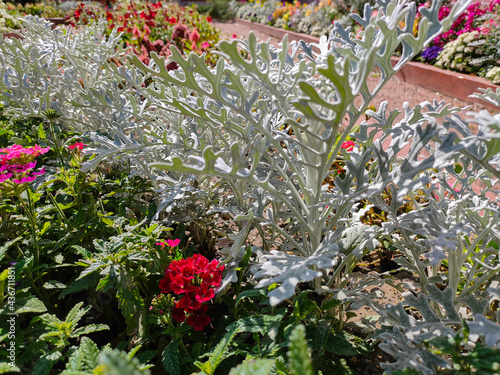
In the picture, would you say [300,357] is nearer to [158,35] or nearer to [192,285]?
[192,285]

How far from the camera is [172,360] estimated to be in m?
1.21

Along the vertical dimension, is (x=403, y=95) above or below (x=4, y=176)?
above

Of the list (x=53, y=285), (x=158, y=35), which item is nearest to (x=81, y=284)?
(x=53, y=285)

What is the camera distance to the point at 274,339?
119 centimetres

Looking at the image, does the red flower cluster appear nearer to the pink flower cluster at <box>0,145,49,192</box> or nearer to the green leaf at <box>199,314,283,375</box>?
the green leaf at <box>199,314,283,375</box>

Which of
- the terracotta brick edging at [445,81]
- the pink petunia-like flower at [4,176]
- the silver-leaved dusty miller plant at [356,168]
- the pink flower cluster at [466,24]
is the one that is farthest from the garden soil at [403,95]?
the pink petunia-like flower at [4,176]

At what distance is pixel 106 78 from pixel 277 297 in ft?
6.63

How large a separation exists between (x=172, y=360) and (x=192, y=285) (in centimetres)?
24

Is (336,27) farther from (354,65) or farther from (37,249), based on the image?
(37,249)

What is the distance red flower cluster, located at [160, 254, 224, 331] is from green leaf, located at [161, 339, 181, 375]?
0.30 ft

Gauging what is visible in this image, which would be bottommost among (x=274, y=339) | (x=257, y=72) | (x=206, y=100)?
(x=274, y=339)

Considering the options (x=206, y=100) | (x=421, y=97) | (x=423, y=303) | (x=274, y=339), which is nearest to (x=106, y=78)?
(x=206, y=100)

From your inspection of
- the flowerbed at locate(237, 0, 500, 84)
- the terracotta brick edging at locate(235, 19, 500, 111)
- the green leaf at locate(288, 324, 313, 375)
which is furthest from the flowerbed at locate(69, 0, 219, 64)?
the green leaf at locate(288, 324, 313, 375)

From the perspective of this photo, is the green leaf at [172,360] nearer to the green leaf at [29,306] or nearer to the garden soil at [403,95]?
the green leaf at [29,306]
